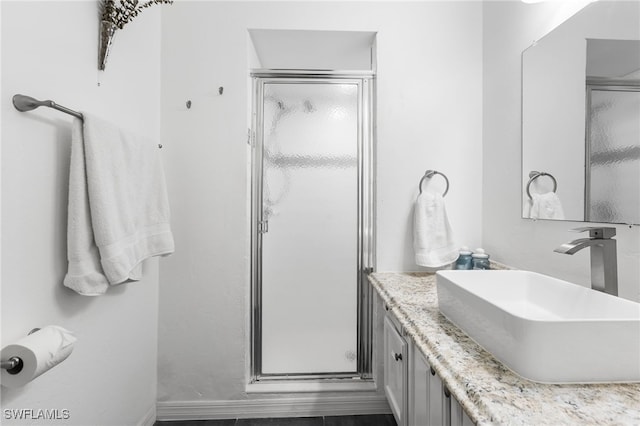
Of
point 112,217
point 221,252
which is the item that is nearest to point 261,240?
point 221,252

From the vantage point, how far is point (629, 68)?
96 cm

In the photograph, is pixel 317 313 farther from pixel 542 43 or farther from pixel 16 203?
pixel 542 43

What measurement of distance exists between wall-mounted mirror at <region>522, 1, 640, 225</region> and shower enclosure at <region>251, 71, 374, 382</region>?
774mm

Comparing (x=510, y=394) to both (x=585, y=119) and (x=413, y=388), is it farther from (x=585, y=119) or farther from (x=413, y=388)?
(x=585, y=119)

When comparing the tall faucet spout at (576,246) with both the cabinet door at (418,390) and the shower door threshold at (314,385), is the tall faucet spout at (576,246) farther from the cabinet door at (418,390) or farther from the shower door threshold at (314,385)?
the shower door threshold at (314,385)

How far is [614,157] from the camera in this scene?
3.28ft

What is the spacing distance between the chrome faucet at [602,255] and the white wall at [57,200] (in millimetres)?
1492

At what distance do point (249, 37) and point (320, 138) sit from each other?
0.66 metres

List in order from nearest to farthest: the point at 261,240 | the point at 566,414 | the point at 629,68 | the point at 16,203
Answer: the point at 566,414 → the point at 16,203 → the point at 629,68 → the point at 261,240

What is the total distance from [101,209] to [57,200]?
0.48 ft

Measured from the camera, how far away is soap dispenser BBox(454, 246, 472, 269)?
5.29 ft

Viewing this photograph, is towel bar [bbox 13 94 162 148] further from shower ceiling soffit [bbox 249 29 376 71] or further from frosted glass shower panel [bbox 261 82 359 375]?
shower ceiling soffit [bbox 249 29 376 71]

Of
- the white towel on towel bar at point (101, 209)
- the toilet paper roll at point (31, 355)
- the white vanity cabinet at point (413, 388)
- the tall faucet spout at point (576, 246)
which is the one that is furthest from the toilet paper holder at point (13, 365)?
the tall faucet spout at point (576, 246)

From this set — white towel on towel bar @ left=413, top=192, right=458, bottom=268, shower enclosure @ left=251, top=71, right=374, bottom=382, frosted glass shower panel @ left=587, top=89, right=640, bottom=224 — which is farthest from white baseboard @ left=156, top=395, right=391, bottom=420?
frosted glass shower panel @ left=587, top=89, right=640, bottom=224
